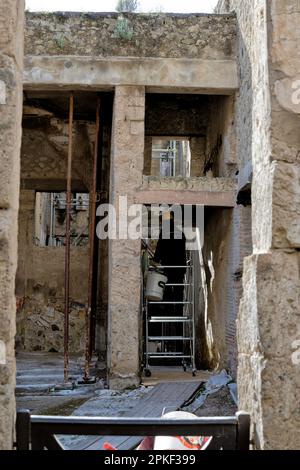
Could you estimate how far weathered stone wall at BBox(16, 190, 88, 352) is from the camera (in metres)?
11.0

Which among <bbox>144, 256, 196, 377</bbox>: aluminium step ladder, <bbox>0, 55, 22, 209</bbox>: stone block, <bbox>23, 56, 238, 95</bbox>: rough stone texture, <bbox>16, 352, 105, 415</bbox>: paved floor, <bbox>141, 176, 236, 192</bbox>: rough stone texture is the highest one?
<bbox>23, 56, 238, 95</bbox>: rough stone texture

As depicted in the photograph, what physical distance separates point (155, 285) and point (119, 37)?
3.52 m

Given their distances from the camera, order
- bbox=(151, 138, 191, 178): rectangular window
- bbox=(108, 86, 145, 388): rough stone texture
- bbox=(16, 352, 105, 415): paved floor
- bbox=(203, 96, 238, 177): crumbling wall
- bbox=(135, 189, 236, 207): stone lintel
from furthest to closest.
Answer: bbox=(151, 138, 191, 178): rectangular window → bbox=(203, 96, 238, 177): crumbling wall → bbox=(135, 189, 236, 207): stone lintel → bbox=(108, 86, 145, 388): rough stone texture → bbox=(16, 352, 105, 415): paved floor

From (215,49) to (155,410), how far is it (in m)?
4.83

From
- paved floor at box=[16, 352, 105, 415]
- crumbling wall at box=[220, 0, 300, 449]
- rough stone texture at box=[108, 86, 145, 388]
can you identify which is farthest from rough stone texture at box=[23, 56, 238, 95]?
crumbling wall at box=[220, 0, 300, 449]

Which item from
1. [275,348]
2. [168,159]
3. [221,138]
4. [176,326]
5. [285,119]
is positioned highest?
[168,159]

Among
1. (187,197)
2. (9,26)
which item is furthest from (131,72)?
(9,26)

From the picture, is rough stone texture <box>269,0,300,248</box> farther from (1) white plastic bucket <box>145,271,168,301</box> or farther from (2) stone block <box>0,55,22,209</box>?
(1) white plastic bucket <box>145,271,168,301</box>

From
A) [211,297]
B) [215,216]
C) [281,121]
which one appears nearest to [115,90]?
[215,216]

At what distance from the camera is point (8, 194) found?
2.50m

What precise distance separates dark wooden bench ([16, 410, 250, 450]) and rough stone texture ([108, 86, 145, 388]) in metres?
5.48

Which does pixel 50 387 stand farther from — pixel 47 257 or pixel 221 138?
pixel 221 138

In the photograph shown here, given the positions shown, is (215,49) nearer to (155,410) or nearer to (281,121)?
(155,410)

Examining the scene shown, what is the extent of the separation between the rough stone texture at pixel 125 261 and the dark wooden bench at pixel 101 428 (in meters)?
5.48
